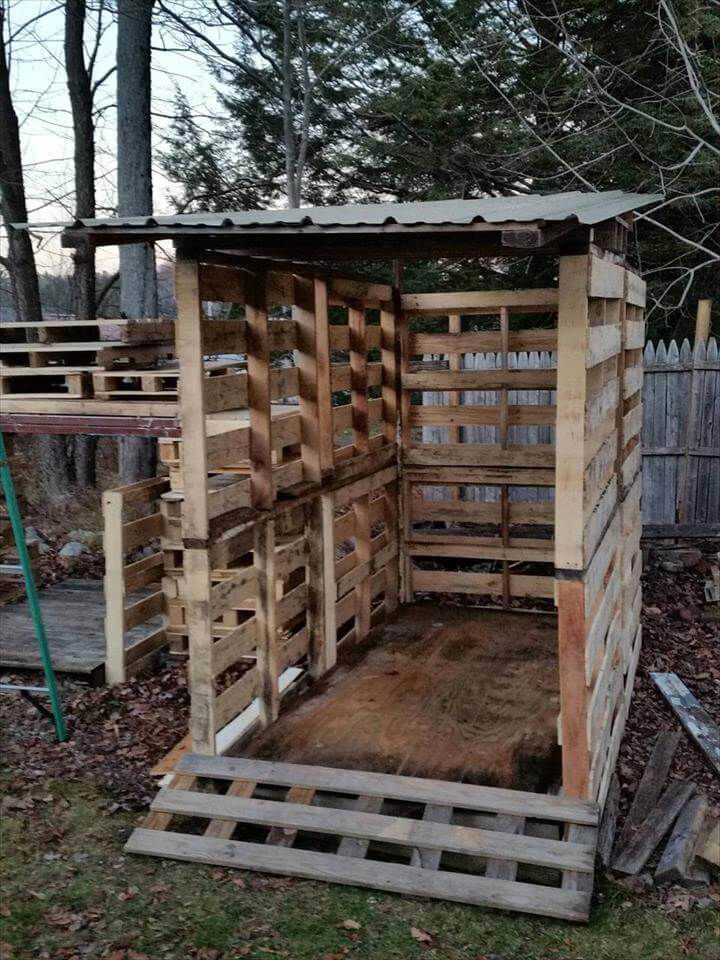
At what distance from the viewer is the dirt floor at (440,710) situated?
5.09 metres

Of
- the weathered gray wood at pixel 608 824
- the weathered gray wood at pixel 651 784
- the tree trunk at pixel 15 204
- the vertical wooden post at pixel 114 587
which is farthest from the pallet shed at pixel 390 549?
the tree trunk at pixel 15 204

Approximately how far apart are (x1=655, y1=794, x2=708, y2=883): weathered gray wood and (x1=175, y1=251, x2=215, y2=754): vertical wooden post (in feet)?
7.74

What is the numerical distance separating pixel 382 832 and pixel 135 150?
8.99m

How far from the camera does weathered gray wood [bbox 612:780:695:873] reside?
4434 mm

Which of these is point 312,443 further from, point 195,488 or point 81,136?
point 81,136

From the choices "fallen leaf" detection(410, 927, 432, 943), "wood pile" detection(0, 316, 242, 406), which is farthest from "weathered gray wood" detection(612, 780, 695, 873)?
"wood pile" detection(0, 316, 242, 406)

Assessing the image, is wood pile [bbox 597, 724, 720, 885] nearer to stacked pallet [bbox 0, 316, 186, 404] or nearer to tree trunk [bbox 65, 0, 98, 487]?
stacked pallet [bbox 0, 316, 186, 404]

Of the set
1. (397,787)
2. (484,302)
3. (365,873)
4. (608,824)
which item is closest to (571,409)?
(397,787)

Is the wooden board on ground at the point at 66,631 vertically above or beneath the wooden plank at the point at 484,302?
beneath

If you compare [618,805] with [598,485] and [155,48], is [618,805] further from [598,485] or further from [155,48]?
[155,48]

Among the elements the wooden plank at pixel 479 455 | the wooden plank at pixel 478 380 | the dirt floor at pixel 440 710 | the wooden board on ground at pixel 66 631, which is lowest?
the dirt floor at pixel 440 710

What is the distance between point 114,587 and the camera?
6652 mm

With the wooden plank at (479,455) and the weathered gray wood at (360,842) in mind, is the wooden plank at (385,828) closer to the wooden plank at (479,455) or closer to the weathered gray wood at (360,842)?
the weathered gray wood at (360,842)

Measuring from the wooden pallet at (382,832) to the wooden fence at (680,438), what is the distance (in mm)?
5507
